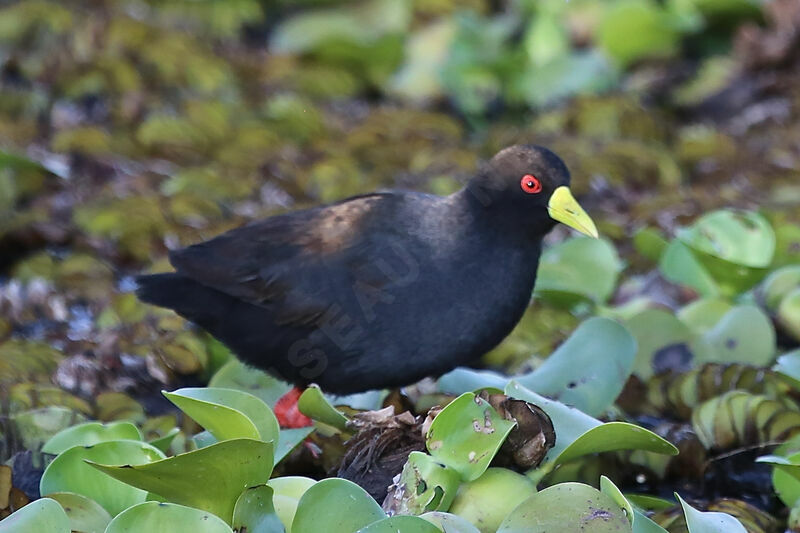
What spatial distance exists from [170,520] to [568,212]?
124 cm

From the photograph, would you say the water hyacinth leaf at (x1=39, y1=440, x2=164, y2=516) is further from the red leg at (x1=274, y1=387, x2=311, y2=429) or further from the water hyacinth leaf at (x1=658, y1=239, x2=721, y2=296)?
the water hyacinth leaf at (x1=658, y1=239, x2=721, y2=296)

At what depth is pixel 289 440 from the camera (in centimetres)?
231

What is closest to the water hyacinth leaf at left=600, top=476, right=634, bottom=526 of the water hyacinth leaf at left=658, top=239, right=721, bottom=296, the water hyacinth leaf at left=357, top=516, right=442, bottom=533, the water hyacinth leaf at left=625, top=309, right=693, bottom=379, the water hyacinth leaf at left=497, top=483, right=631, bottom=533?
the water hyacinth leaf at left=497, top=483, right=631, bottom=533

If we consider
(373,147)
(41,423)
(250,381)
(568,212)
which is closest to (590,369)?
(568,212)

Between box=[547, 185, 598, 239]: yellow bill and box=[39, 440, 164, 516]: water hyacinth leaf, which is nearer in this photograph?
box=[39, 440, 164, 516]: water hyacinth leaf

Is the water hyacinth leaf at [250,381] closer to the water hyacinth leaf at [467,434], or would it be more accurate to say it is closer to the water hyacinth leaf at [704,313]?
the water hyacinth leaf at [467,434]

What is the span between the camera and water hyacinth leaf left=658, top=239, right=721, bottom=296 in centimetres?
332

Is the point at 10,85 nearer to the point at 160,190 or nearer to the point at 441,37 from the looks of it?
the point at 160,190

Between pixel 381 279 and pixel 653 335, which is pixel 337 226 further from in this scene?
pixel 653 335

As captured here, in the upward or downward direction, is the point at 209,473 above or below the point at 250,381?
above

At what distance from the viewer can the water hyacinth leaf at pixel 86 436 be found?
2283 millimetres

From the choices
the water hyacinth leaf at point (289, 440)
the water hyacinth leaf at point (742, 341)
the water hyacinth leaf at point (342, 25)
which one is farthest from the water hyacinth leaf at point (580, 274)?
the water hyacinth leaf at point (342, 25)

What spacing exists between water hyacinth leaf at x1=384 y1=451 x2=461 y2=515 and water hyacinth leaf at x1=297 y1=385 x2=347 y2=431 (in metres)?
0.33

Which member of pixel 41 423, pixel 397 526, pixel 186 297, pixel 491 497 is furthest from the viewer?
pixel 186 297
